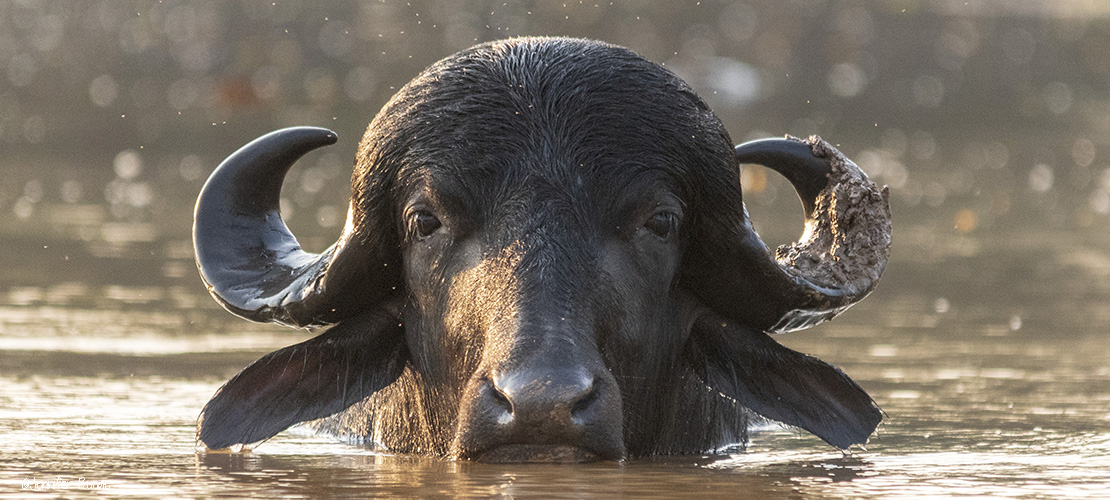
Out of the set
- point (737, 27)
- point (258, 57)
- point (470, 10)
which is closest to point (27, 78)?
point (258, 57)

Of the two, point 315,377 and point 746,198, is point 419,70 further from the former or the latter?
point 315,377

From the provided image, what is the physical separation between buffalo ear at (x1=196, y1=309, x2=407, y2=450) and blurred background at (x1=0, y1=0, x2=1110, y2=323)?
13.8 feet

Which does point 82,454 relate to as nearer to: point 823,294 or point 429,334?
point 429,334

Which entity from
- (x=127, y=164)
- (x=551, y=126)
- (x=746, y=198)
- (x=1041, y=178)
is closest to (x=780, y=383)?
(x=551, y=126)

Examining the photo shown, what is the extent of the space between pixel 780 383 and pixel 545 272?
1207 millimetres

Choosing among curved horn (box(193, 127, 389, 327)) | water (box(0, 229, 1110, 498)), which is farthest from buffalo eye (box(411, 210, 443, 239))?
water (box(0, 229, 1110, 498))

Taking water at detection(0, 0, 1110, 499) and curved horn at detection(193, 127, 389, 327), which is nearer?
water at detection(0, 0, 1110, 499)

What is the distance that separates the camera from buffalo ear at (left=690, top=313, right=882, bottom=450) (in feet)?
17.6

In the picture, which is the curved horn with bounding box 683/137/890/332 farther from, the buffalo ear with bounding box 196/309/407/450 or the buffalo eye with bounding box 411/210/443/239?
the buffalo ear with bounding box 196/309/407/450

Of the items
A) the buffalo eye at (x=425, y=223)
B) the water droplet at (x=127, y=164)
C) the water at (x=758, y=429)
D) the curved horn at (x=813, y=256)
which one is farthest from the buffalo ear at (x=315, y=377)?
the water droplet at (x=127, y=164)

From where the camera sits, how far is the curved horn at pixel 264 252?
5324 millimetres

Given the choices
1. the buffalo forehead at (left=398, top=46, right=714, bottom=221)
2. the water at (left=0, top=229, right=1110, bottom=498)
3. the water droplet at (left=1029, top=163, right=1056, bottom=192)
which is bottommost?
the water at (left=0, top=229, right=1110, bottom=498)

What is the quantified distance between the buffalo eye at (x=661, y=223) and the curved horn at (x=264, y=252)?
918 mm

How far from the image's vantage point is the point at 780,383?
5441 millimetres
